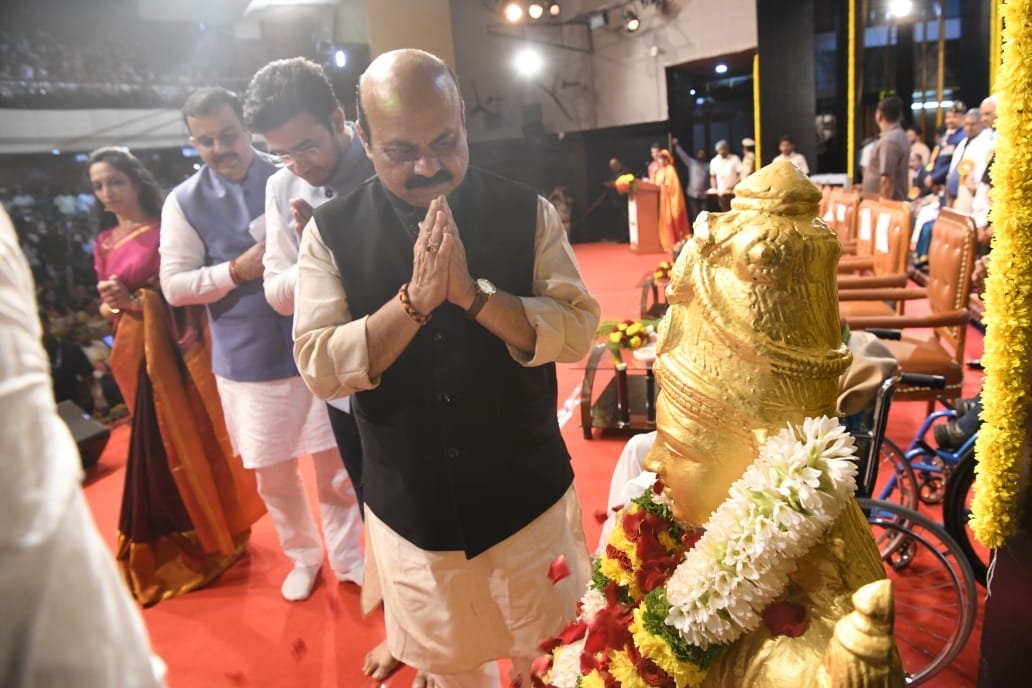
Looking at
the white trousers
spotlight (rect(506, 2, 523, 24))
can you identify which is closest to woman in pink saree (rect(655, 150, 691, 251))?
spotlight (rect(506, 2, 523, 24))

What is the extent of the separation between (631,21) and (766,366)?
1260 centimetres

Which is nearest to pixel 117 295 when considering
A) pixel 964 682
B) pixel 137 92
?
pixel 964 682

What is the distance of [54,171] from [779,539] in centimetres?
615

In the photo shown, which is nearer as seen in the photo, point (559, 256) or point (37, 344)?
point (37, 344)

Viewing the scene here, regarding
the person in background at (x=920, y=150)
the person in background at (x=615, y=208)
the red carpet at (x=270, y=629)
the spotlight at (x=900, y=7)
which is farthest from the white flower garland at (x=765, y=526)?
the person in background at (x=615, y=208)

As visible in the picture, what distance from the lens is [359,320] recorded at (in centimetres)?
126

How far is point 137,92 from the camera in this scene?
6805mm

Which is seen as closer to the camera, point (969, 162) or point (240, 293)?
point (240, 293)

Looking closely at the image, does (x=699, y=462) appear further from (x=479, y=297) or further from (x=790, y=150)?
(x=790, y=150)

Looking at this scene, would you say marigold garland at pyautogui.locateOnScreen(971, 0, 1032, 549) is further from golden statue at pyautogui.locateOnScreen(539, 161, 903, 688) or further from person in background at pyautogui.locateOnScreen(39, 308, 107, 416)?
person in background at pyautogui.locateOnScreen(39, 308, 107, 416)

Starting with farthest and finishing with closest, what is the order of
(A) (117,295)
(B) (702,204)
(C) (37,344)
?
(B) (702,204)
(A) (117,295)
(C) (37,344)

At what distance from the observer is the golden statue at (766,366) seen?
2.48 ft

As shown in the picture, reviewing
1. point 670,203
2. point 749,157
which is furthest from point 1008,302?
point 749,157

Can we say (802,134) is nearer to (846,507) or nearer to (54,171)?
(54,171)
